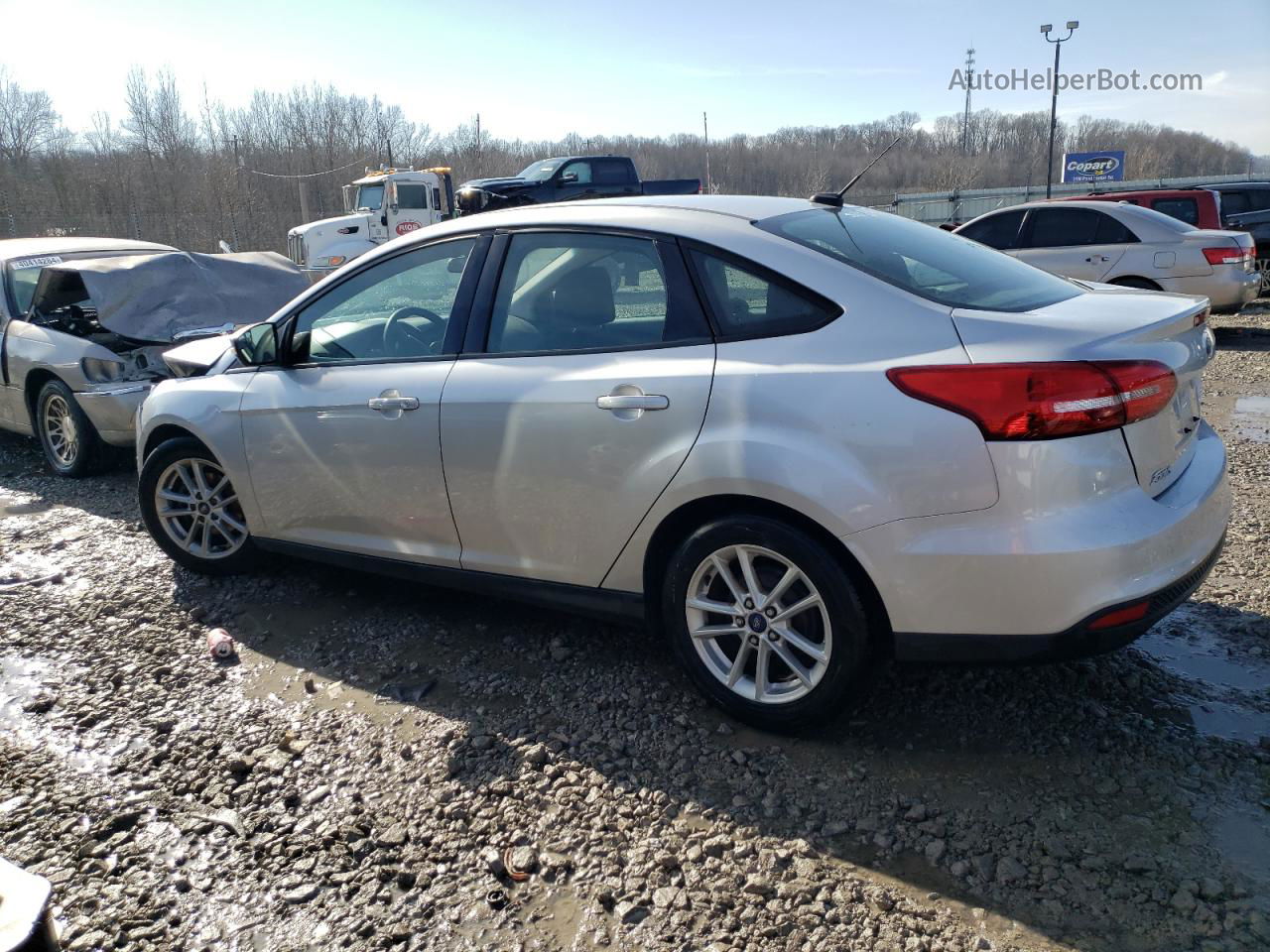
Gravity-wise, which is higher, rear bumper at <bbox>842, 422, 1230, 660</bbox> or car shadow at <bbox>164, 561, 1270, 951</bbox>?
rear bumper at <bbox>842, 422, 1230, 660</bbox>

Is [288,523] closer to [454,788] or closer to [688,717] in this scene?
[454,788]

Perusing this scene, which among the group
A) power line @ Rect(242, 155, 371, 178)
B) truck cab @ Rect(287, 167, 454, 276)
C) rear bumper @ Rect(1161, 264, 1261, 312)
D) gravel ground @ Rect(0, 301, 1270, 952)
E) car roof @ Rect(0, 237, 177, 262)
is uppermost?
power line @ Rect(242, 155, 371, 178)

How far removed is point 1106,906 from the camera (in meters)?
2.30

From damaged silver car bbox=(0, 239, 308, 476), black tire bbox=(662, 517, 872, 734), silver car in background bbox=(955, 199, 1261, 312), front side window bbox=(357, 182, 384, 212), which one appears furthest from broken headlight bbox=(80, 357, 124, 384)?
front side window bbox=(357, 182, 384, 212)

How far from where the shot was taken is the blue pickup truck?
66.9ft

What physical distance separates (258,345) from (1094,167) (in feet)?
189

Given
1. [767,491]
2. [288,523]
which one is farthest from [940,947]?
[288,523]

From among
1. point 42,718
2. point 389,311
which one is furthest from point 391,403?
point 42,718

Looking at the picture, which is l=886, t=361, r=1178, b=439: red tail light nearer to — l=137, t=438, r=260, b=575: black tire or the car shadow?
the car shadow

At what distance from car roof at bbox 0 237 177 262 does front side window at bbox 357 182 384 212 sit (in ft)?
58.6

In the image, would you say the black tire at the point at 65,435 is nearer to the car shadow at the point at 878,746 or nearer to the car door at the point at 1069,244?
the car shadow at the point at 878,746

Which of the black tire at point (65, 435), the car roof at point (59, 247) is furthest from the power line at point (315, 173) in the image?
the black tire at point (65, 435)

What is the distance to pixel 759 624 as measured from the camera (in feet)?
9.92

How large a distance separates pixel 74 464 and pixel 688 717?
18.4 ft
